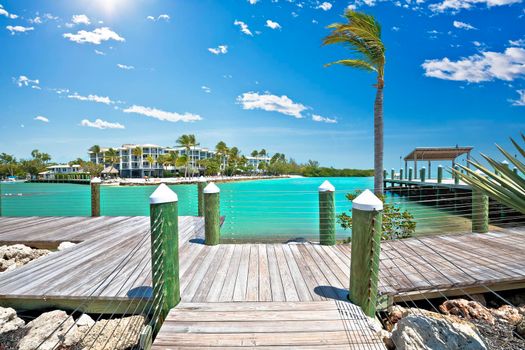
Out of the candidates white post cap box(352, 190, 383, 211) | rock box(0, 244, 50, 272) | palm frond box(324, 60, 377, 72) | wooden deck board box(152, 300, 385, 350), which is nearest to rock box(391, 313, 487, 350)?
wooden deck board box(152, 300, 385, 350)

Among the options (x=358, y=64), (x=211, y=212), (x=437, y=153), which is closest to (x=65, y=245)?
(x=211, y=212)

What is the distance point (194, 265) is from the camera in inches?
133

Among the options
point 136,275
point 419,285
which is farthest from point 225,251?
point 419,285

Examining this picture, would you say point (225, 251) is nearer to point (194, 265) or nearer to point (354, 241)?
point (194, 265)

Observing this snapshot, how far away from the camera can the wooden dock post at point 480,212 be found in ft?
15.6

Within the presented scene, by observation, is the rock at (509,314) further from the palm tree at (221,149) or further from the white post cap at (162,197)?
the palm tree at (221,149)

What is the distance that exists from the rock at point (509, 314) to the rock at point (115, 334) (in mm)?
3848

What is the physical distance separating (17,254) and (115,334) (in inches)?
141

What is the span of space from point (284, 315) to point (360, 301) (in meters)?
0.74

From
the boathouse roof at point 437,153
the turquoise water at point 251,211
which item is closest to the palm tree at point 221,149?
the turquoise water at point 251,211

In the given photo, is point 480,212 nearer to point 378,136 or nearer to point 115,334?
point 378,136

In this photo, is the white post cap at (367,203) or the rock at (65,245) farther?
the rock at (65,245)

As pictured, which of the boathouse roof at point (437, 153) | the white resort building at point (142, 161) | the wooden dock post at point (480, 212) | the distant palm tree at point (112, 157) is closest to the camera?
the wooden dock post at point (480, 212)

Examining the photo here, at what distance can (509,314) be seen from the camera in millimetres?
2834
